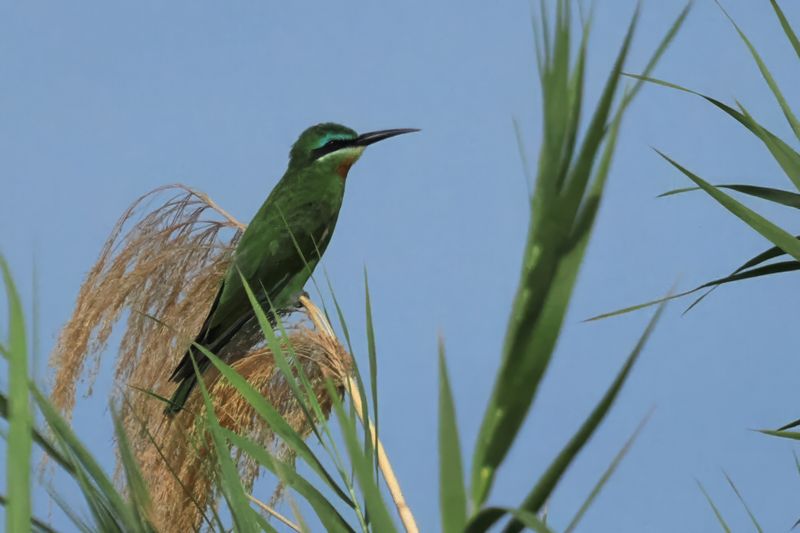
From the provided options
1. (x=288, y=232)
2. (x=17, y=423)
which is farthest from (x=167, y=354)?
(x=17, y=423)

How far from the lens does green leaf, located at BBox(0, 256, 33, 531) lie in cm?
54

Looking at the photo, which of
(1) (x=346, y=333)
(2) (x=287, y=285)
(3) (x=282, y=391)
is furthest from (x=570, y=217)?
(2) (x=287, y=285)

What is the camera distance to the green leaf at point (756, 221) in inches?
60.7

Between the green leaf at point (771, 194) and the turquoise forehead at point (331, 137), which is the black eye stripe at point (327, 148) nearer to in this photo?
the turquoise forehead at point (331, 137)

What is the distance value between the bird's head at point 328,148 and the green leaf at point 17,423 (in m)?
4.04

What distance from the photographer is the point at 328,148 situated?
467cm

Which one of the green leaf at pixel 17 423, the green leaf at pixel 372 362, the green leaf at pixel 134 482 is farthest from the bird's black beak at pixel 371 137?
the green leaf at pixel 17 423

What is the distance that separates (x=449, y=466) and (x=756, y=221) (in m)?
1.21

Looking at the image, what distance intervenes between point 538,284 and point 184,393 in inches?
101

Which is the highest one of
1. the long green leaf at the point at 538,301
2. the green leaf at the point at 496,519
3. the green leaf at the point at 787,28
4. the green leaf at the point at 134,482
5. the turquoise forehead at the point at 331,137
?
the turquoise forehead at the point at 331,137

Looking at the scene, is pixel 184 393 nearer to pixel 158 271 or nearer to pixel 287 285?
pixel 158 271

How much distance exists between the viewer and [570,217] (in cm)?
47

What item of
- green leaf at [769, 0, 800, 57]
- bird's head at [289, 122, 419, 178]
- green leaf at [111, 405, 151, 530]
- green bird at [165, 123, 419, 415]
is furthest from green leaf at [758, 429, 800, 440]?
bird's head at [289, 122, 419, 178]

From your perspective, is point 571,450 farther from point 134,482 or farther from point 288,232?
point 288,232
